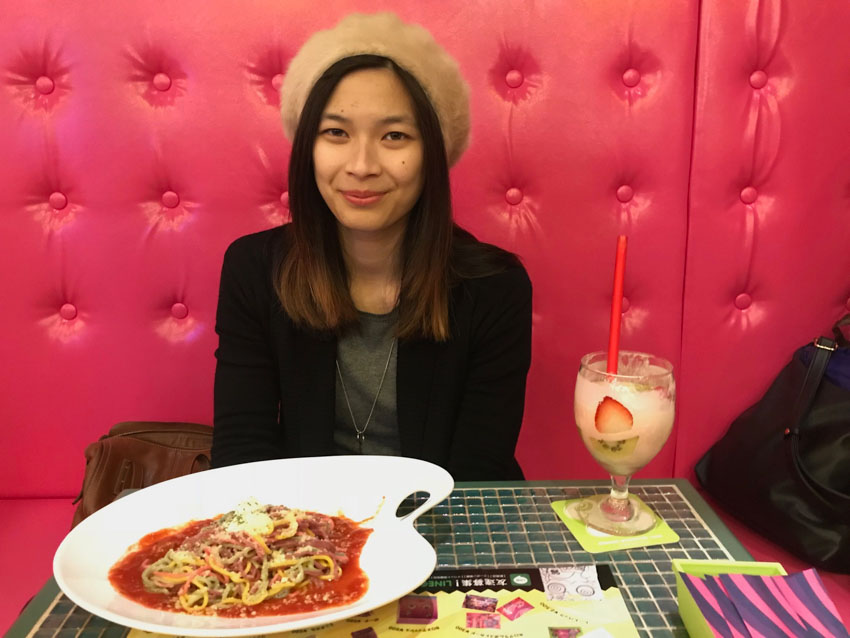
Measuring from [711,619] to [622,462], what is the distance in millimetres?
248

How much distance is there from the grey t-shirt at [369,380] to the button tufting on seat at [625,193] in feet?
1.99

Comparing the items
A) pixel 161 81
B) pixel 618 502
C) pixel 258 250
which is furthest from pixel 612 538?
pixel 161 81

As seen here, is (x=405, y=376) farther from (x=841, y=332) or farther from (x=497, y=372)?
(x=841, y=332)

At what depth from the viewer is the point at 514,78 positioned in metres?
1.44

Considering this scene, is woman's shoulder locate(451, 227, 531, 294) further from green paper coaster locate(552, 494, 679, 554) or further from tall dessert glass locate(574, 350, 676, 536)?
green paper coaster locate(552, 494, 679, 554)

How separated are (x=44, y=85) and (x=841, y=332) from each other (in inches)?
71.3

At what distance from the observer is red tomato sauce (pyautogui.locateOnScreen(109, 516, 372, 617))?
0.66 metres

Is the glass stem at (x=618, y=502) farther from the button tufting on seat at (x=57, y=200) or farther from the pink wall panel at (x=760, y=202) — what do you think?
the button tufting on seat at (x=57, y=200)

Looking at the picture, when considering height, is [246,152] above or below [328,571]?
above

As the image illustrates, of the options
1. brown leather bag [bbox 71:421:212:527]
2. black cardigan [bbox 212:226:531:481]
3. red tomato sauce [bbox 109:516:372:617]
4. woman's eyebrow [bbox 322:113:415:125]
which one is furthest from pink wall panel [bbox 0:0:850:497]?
red tomato sauce [bbox 109:516:372:617]

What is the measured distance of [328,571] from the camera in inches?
28.3

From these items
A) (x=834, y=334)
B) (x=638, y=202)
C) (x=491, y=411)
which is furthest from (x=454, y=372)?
(x=834, y=334)

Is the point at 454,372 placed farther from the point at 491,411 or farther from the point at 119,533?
the point at 119,533

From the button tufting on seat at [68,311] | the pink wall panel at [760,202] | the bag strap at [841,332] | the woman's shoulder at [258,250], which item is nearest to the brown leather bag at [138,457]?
the button tufting on seat at [68,311]
